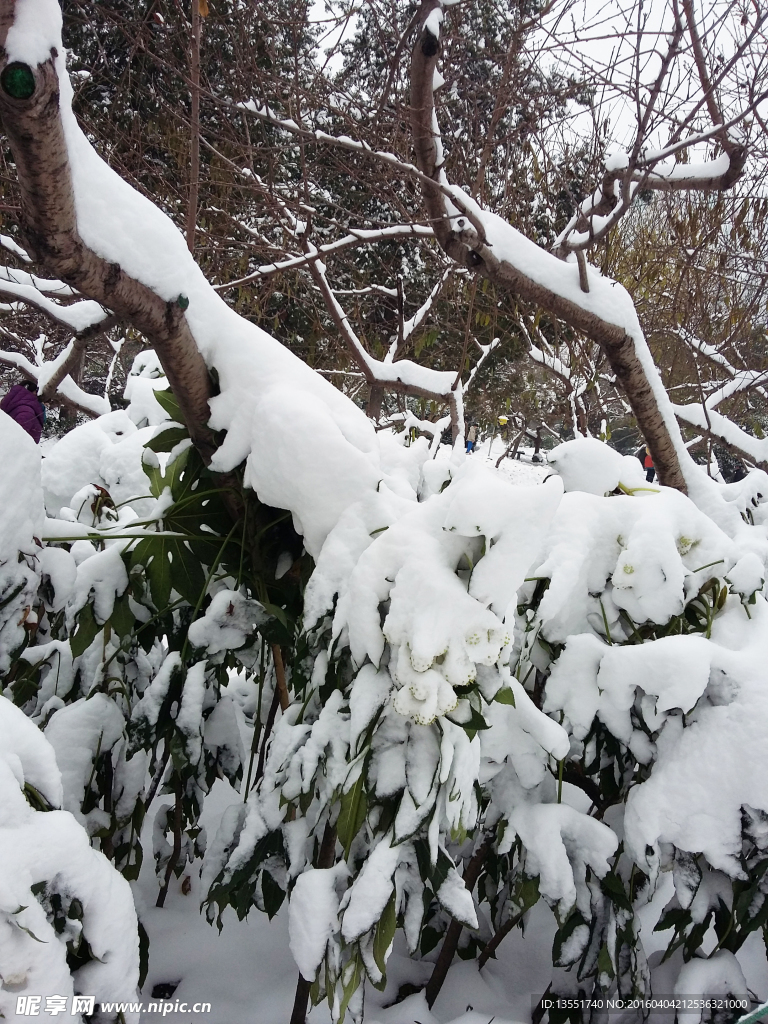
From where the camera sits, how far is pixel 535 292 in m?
2.26

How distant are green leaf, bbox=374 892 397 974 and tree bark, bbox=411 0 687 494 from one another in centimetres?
164

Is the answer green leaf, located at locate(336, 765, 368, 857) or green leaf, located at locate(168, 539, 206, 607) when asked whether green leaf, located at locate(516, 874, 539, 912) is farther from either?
green leaf, located at locate(168, 539, 206, 607)

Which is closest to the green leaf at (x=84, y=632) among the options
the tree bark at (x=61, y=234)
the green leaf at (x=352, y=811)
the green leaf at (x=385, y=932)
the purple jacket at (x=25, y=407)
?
the tree bark at (x=61, y=234)

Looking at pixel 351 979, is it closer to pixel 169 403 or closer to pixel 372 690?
pixel 372 690

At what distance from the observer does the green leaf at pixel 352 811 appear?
33.2 inches

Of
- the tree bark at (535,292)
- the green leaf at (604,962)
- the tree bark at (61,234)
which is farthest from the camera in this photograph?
the tree bark at (535,292)

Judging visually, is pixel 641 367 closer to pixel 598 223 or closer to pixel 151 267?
pixel 598 223

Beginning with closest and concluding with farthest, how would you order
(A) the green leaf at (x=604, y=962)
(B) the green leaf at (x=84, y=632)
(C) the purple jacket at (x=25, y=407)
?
(A) the green leaf at (x=604, y=962) < (B) the green leaf at (x=84, y=632) < (C) the purple jacket at (x=25, y=407)

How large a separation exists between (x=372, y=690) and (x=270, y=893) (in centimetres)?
46

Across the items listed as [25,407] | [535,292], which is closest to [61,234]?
[535,292]

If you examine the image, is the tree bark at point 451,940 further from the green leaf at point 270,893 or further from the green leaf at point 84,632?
the green leaf at point 84,632

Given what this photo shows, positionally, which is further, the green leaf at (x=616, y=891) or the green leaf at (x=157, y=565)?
the green leaf at (x=157, y=565)

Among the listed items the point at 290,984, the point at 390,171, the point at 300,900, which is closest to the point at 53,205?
the point at 300,900

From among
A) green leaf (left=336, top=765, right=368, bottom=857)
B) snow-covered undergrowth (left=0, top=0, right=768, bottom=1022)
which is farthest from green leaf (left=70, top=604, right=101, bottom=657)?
green leaf (left=336, top=765, right=368, bottom=857)
